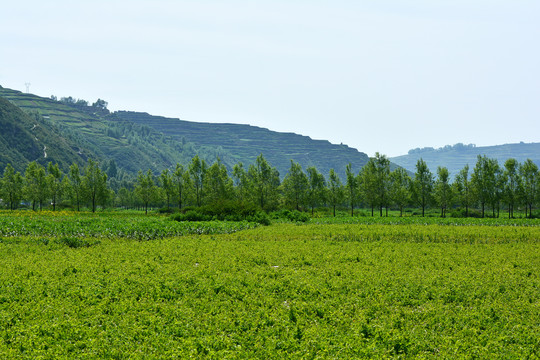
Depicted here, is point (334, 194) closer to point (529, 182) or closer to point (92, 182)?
point (529, 182)

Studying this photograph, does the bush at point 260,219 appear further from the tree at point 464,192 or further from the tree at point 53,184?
the tree at point 53,184

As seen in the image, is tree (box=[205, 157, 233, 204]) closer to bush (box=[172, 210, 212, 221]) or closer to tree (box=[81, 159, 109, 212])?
tree (box=[81, 159, 109, 212])

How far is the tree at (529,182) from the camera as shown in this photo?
7838 centimetres

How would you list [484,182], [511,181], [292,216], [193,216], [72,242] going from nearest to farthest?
[72,242] < [193,216] < [292,216] < [484,182] < [511,181]

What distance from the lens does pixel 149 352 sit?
31.7ft

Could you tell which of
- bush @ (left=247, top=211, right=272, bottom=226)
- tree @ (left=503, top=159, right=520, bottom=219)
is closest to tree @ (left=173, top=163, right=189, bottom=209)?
bush @ (left=247, top=211, right=272, bottom=226)

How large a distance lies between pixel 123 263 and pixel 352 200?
72.5m

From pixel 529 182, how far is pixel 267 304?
8954cm

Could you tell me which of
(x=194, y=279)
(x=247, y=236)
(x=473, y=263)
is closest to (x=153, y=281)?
(x=194, y=279)

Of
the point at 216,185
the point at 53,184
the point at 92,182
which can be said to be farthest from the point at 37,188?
the point at 216,185

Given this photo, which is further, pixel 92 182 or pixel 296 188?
pixel 92 182

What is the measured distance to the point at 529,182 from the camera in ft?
266

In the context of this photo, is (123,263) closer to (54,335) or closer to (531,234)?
(54,335)

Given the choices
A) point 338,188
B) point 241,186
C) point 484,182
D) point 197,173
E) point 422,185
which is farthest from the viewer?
point 241,186
